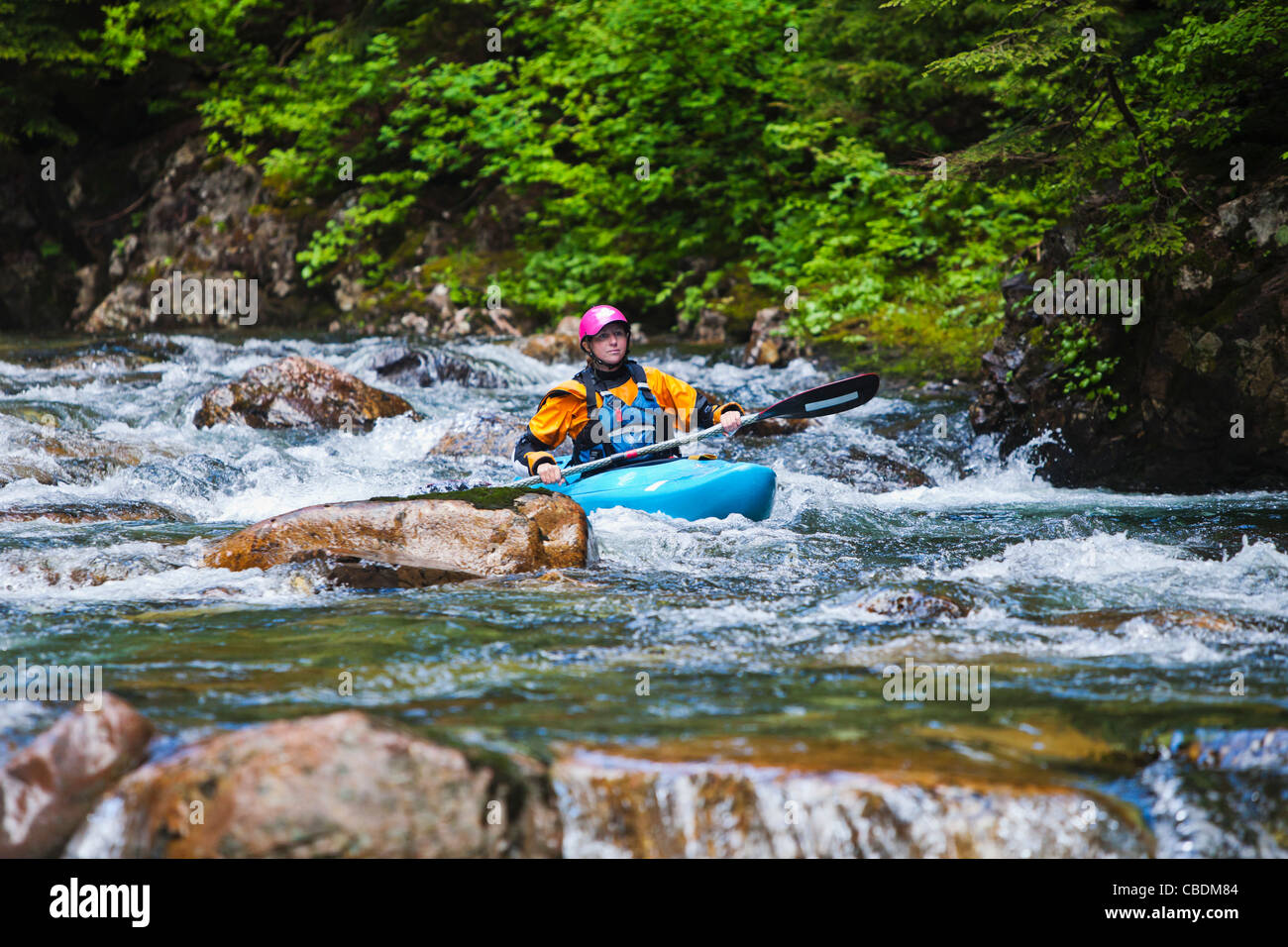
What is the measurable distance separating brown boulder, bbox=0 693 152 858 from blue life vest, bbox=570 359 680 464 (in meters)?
3.73

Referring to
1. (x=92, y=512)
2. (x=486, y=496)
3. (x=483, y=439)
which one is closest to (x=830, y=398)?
(x=486, y=496)

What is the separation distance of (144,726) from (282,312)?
1257 cm

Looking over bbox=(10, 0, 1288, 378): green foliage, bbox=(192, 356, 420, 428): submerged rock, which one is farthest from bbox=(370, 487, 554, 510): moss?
bbox=(192, 356, 420, 428): submerged rock

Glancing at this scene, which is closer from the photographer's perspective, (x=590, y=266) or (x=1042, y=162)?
(x=1042, y=162)

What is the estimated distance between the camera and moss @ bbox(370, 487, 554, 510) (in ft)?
16.2

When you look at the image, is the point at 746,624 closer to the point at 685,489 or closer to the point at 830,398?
the point at 685,489

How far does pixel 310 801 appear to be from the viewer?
227cm

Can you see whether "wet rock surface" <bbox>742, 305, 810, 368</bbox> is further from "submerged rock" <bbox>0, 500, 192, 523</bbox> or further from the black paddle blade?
"submerged rock" <bbox>0, 500, 192, 523</bbox>

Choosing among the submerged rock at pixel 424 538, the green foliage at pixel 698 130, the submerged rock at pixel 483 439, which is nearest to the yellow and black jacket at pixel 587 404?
the submerged rock at pixel 424 538

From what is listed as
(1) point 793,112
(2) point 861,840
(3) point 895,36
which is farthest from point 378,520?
(1) point 793,112

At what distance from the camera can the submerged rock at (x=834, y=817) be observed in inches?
95.0

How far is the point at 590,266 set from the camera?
12594mm

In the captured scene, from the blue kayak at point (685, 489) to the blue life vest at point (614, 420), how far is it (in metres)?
0.28
